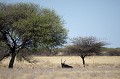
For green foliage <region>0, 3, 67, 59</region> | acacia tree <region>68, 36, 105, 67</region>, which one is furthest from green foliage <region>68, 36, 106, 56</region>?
green foliage <region>0, 3, 67, 59</region>

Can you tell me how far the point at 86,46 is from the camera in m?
57.4

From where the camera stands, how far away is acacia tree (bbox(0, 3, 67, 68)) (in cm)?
3566

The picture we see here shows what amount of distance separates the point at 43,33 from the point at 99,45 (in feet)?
78.4

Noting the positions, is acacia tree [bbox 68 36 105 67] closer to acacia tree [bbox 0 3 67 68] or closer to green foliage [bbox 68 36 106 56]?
green foliage [bbox 68 36 106 56]

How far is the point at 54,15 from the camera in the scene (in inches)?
1501

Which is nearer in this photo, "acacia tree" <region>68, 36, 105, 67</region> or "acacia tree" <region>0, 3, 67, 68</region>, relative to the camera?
"acacia tree" <region>0, 3, 67, 68</region>

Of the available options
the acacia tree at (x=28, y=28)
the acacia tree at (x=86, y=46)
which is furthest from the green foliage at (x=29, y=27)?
the acacia tree at (x=86, y=46)

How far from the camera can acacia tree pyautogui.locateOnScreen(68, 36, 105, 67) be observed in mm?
56562

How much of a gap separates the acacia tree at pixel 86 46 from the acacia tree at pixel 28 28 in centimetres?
1802

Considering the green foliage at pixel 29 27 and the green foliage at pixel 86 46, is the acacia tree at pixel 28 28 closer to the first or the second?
the green foliage at pixel 29 27

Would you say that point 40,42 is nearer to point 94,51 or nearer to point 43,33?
point 43,33

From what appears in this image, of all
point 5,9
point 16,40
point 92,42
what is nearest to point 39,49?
point 16,40

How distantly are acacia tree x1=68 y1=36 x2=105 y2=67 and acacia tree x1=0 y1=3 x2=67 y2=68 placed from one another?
1802cm

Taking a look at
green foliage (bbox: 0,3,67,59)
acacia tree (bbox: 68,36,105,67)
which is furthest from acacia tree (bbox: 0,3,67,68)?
acacia tree (bbox: 68,36,105,67)
